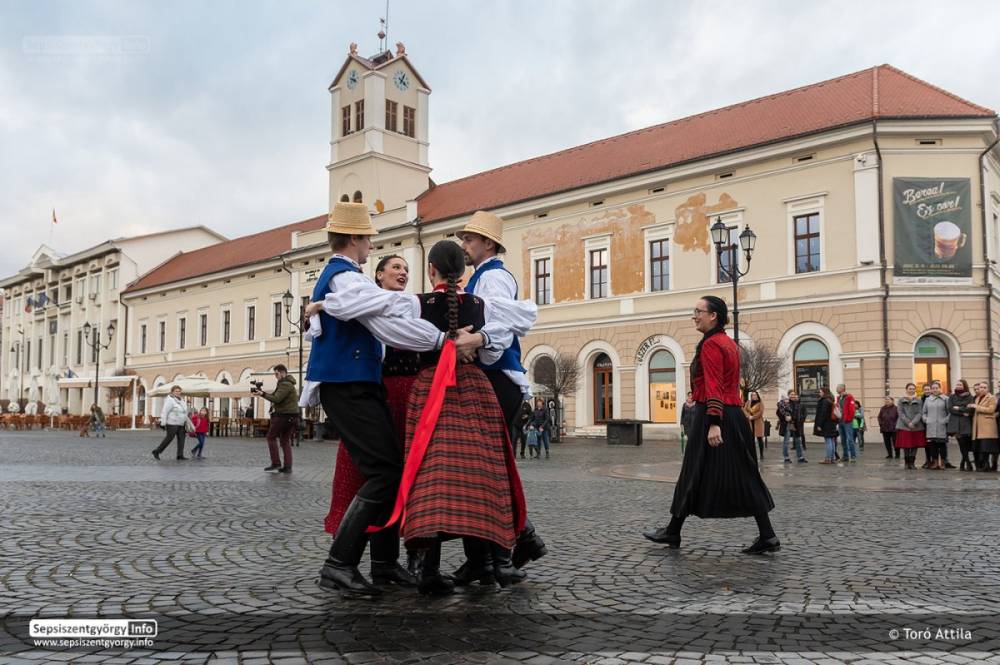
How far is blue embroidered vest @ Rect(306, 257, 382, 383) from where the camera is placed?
4.70m

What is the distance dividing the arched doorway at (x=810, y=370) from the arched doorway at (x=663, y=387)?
482 centimetres

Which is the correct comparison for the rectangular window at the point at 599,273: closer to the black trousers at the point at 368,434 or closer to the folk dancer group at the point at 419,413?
the folk dancer group at the point at 419,413

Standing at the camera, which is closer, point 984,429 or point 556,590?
point 556,590

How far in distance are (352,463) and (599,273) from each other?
31.1 metres

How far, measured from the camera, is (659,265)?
33.6 meters

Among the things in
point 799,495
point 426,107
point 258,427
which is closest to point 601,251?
point 258,427

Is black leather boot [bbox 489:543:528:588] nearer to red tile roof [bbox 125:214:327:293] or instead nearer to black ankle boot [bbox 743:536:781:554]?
black ankle boot [bbox 743:536:781:554]

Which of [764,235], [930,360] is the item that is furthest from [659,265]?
[930,360]

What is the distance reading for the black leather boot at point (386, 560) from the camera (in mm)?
4980

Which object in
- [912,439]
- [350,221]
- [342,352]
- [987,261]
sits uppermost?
[987,261]

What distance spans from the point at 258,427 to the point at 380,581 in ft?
102

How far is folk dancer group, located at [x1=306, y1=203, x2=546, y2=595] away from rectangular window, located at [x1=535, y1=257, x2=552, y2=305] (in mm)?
32139

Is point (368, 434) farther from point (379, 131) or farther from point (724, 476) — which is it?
point (379, 131)

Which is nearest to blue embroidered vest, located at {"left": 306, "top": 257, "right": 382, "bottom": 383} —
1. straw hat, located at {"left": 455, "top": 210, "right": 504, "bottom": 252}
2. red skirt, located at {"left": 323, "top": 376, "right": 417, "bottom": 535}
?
red skirt, located at {"left": 323, "top": 376, "right": 417, "bottom": 535}
